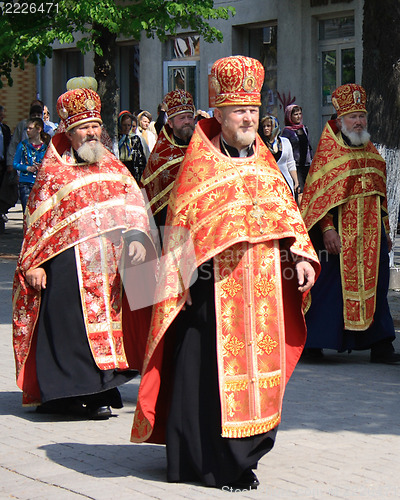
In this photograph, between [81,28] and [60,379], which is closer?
[60,379]

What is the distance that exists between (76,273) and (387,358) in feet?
9.50

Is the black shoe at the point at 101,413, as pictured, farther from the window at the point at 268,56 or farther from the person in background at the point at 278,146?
the window at the point at 268,56

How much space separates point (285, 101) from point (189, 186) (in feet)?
56.5

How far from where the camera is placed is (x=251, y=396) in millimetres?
5660

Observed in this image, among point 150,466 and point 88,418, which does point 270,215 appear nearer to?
point 150,466

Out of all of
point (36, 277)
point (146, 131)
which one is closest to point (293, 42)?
point (146, 131)

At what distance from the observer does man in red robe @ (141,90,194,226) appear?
30.9ft

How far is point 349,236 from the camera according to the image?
30.2ft

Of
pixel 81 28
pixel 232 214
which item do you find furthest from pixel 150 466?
pixel 81 28

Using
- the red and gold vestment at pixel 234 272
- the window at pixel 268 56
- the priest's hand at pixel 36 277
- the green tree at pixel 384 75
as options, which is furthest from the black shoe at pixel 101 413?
the window at pixel 268 56

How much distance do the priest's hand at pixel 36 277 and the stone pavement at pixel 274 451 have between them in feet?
2.79

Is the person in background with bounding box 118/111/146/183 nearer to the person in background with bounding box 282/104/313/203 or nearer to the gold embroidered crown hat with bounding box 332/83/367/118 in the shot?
the person in background with bounding box 282/104/313/203

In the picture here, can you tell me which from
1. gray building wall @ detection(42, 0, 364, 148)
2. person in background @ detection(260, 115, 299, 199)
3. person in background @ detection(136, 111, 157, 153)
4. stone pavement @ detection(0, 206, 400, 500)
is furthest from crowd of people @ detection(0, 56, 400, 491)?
gray building wall @ detection(42, 0, 364, 148)

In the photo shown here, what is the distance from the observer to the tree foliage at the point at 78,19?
15359mm
